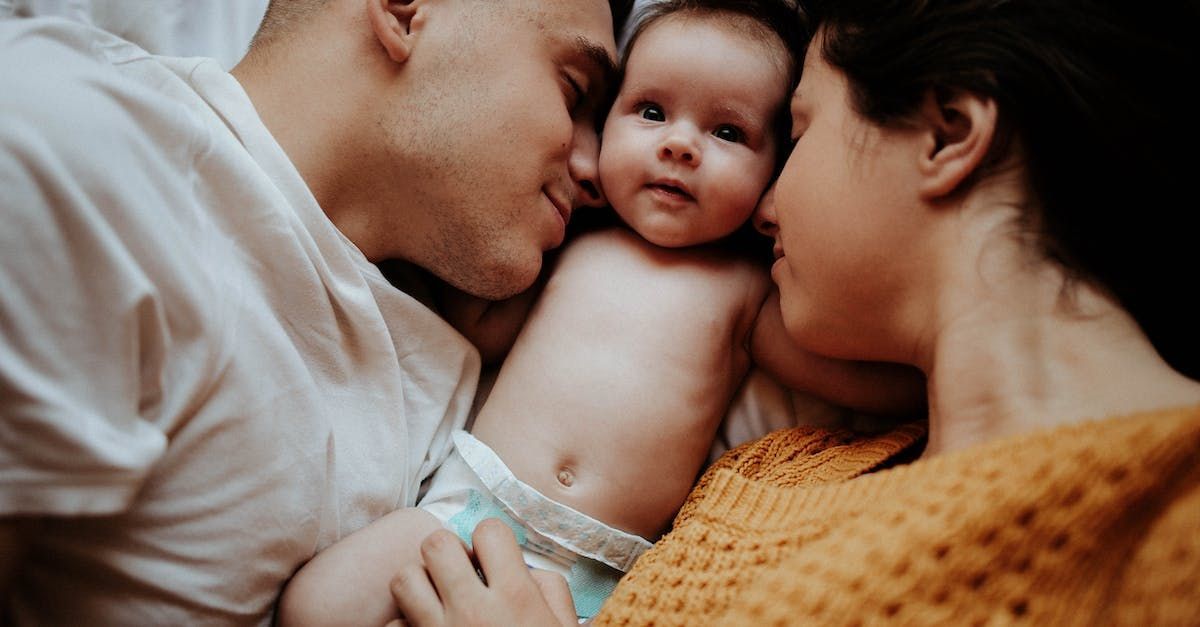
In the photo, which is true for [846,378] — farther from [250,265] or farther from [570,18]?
[250,265]

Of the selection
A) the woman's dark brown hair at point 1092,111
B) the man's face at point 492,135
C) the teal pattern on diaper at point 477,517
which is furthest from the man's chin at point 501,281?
the woman's dark brown hair at point 1092,111

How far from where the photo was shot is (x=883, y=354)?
1.15 m

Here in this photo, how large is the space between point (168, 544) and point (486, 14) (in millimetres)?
880

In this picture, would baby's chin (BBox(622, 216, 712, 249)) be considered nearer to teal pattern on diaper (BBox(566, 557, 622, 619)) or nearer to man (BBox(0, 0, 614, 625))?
man (BBox(0, 0, 614, 625))

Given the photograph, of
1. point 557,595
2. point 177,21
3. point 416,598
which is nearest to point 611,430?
point 557,595

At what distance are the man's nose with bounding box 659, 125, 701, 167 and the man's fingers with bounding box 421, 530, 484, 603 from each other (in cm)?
67

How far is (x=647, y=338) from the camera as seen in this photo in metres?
1.28

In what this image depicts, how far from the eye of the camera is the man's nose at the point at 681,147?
1248mm

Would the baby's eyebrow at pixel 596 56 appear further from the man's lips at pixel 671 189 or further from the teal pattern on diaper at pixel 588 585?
the teal pattern on diaper at pixel 588 585

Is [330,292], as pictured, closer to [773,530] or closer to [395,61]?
[395,61]

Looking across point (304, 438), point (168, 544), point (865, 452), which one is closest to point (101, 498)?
point (168, 544)

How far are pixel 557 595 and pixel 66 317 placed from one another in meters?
0.67

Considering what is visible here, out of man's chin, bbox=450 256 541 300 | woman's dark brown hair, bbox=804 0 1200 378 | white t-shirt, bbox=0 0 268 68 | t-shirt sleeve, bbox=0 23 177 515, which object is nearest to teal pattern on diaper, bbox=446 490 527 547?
man's chin, bbox=450 256 541 300

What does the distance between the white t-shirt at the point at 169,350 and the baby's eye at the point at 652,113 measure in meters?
0.51
